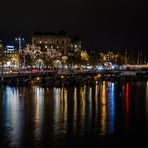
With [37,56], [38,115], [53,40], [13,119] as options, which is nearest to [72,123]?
[13,119]

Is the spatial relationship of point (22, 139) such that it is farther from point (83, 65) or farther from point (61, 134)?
point (83, 65)

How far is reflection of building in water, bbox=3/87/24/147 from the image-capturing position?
2488 cm

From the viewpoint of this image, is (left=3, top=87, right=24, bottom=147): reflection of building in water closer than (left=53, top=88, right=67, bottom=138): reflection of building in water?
Yes

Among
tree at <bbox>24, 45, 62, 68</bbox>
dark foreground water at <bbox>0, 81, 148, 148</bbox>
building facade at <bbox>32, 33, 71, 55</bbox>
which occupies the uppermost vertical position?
building facade at <bbox>32, 33, 71, 55</bbox>

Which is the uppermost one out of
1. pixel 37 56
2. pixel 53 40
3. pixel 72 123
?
pixel 53 40

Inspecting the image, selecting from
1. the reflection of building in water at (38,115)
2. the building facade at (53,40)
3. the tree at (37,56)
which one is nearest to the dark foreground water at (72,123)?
the reflection of building in water at (38,115)

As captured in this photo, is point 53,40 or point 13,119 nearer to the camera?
point 13,119

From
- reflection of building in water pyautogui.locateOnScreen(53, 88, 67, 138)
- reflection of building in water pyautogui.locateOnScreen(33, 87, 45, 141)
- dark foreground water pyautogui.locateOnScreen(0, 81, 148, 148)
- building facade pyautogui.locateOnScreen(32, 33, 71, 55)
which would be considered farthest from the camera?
building facade pyautogui.locateOnScreen(32, 33, 71, 55)

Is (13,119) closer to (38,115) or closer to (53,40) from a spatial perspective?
(38,115)

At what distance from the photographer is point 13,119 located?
3114 centimetres

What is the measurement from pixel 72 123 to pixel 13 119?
362 cm

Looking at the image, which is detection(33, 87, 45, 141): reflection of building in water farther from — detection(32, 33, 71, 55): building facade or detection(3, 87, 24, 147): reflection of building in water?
detection(32, 33, 71, 55): building facade

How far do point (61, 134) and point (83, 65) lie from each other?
98.6 m

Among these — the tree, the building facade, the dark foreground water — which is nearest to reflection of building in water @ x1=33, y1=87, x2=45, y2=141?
the dark foreground water
